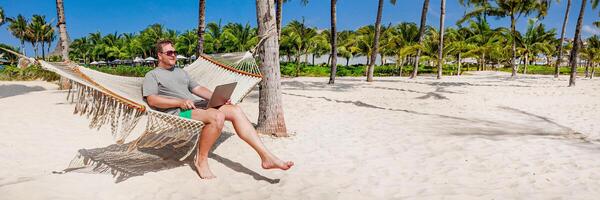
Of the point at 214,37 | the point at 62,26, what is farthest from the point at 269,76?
the point at 214,37

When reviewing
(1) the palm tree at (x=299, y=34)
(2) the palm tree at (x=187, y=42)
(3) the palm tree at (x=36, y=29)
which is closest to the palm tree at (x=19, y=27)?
(3) the palm tree at (x=36, y=29)

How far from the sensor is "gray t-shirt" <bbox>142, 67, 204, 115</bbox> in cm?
307

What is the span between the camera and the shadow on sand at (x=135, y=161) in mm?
3143

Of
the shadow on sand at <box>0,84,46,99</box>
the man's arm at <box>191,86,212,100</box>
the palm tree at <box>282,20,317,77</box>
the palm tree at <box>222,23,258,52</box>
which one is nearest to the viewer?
the man's arm at <box>191,86,212,100</box>

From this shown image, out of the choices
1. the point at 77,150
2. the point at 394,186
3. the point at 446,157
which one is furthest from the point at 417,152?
the point at 77,150

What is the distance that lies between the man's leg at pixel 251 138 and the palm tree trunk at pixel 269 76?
1.43m

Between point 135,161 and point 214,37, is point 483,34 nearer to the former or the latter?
point 214,37

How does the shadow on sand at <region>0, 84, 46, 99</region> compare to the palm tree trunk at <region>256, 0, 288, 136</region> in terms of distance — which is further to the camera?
the shadow on sand at <region>0, 84, 46, 99</region>

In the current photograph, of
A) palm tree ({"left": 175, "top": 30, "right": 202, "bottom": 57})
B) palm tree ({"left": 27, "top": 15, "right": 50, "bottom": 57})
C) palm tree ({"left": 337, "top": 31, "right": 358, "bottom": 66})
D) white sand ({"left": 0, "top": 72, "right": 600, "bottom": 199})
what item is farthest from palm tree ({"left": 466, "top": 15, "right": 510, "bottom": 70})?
palm tree ({"left": 27, "top": 15, "right": 50, "bottom": 57})

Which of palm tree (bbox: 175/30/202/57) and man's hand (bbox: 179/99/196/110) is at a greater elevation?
palm tree (bbox: 175/30/202/57)

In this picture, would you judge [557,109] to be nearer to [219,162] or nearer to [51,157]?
[219,162]

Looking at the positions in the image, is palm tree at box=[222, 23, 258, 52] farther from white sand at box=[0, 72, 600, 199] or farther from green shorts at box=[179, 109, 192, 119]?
green shorts at box=[179, 109, 192, 119]

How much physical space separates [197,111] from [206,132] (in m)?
0.17

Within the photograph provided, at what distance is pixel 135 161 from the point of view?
3.46 meters
